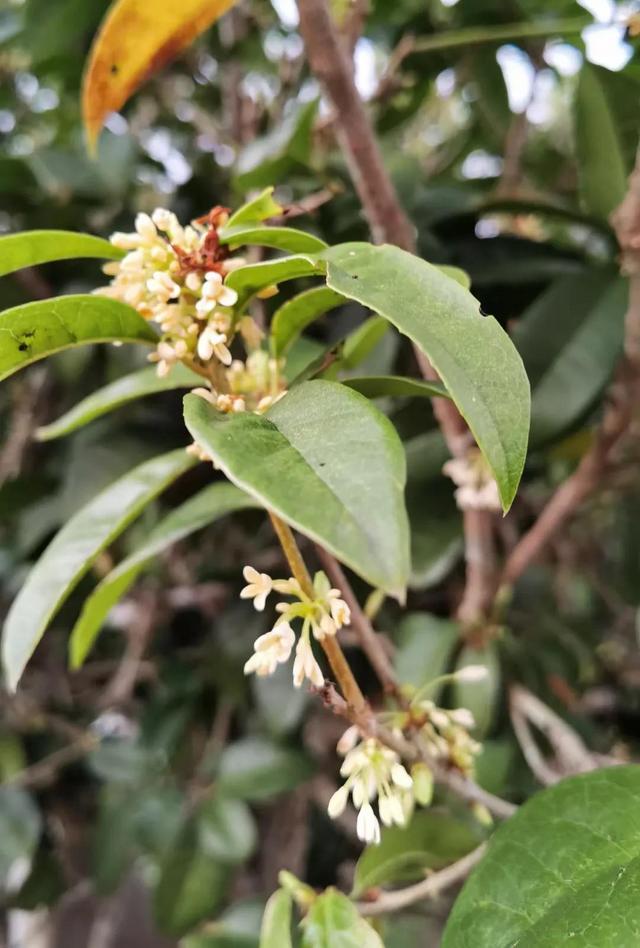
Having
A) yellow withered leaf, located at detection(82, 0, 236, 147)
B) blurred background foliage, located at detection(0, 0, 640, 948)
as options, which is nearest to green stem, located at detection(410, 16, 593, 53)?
blurred background foliage, located at detection(0, 0, 640, 948)

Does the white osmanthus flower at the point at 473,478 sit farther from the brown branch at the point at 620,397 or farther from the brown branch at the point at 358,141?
the brown branch at the point at 620,397

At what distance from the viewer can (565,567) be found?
1.11 metres

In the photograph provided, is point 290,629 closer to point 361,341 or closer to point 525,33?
point 361,341

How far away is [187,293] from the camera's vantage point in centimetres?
33

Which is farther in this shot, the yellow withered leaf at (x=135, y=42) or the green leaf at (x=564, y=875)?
the yellow withered leaf at (x=135, y=42)

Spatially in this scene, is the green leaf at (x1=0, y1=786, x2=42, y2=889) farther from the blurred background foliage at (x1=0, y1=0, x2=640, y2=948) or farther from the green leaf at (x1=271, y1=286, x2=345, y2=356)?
the green leaf at (x1=271, y1=286, x2=345, y2=356)

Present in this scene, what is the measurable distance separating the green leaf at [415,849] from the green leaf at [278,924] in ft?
0.21

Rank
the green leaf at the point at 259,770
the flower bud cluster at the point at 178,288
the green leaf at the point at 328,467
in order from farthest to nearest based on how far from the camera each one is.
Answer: the green leaf at the point at 259,770, the flower bud cluster at the point at 178,288, the green leaf at the point at 328,467

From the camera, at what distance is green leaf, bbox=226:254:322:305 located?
298 mm

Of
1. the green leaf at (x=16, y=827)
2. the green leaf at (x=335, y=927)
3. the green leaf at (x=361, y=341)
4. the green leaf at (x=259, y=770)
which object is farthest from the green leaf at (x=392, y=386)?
the green leaf at (x=16, y=827)

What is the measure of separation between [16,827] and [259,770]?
30cm

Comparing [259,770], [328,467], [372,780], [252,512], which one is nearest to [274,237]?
[328,467]

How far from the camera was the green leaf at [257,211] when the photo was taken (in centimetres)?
34

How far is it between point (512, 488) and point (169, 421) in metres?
0.54
